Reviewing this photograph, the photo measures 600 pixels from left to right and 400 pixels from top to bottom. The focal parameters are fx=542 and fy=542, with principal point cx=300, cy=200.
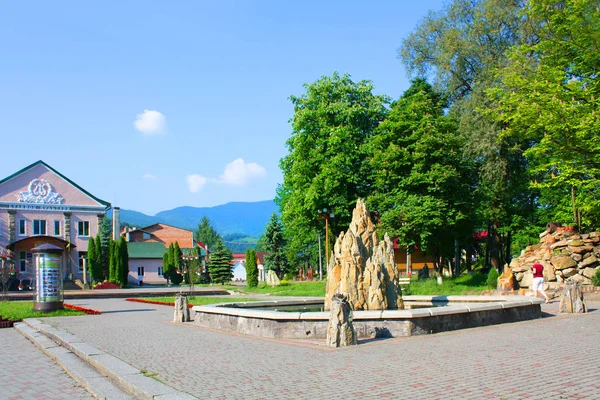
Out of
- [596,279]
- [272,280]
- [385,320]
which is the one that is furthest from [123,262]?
[385,320]

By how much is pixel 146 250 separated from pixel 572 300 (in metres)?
60.4

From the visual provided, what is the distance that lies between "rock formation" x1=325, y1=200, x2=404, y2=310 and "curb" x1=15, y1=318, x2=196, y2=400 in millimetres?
6311

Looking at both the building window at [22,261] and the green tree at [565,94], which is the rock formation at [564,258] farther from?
the building window at [22,261]

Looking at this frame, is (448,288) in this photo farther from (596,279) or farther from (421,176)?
(596,279)

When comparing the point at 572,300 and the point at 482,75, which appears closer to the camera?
the point at 572,300

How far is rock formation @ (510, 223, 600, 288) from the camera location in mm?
23578

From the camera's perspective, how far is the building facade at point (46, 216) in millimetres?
51906

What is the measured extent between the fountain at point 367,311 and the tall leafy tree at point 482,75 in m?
17.8

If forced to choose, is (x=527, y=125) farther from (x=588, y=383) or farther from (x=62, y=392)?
(x=62, y=392)

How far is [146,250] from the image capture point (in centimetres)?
6950

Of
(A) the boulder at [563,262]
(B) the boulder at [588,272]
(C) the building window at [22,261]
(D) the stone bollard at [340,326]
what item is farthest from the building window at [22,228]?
(D) the stone bollard at [340,326]

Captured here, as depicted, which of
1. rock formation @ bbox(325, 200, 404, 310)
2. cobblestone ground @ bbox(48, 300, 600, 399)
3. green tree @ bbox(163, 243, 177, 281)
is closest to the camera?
cobblestone ground @ bbox(48, 300, 600, 399)

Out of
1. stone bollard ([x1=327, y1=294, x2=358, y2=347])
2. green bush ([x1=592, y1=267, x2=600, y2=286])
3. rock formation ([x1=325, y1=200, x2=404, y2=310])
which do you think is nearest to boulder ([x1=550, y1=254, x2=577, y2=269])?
green bush ([x1=592, y1=267, x2=600, y2=286])

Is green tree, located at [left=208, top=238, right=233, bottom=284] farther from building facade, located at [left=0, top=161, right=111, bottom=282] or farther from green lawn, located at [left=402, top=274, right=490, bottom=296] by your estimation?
green lawn, located at [left=402, top=274, right=490, bottom=296]
